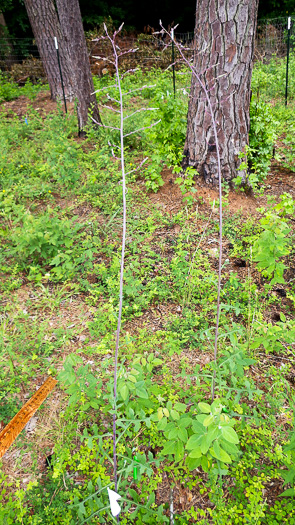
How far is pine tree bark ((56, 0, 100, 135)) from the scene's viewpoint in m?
5.17

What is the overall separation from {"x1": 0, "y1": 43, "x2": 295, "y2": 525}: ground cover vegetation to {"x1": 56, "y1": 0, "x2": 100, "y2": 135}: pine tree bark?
2.79 feet

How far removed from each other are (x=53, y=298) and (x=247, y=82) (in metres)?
2.85

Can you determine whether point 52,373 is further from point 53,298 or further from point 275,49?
point 275,49

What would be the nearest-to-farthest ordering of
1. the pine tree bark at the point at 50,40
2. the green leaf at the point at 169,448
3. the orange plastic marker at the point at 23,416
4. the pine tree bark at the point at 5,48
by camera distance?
the green leaf at the point at 169,448
the orange plastic marker at the point at 23,416
the pine tree bark at the point at 50,40
the pine tree bark at the point at 5,48

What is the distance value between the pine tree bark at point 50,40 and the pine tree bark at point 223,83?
4.61 m

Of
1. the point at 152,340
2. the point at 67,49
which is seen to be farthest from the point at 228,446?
the point at 67,49

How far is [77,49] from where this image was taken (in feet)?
17.3

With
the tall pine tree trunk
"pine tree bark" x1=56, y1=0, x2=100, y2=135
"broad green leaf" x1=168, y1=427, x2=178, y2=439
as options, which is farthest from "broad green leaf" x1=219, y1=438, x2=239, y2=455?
"pine tree bark" x1=56, y1=0, x2=100, y2=135

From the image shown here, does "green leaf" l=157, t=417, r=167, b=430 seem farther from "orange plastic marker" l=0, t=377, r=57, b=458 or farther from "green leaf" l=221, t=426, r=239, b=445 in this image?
"orange plastic marker" l=0, t=377, r=57, b=458

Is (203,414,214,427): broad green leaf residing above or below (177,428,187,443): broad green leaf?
above

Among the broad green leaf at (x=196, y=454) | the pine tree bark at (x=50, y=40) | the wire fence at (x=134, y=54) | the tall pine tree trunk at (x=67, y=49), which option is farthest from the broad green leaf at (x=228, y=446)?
the wire fence at (x=134, y=54)

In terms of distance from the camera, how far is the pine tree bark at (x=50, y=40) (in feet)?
24.2

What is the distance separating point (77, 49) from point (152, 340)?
15.6 feet

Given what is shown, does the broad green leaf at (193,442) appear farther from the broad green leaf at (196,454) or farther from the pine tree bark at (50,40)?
the pine tree bark at (50,40)
